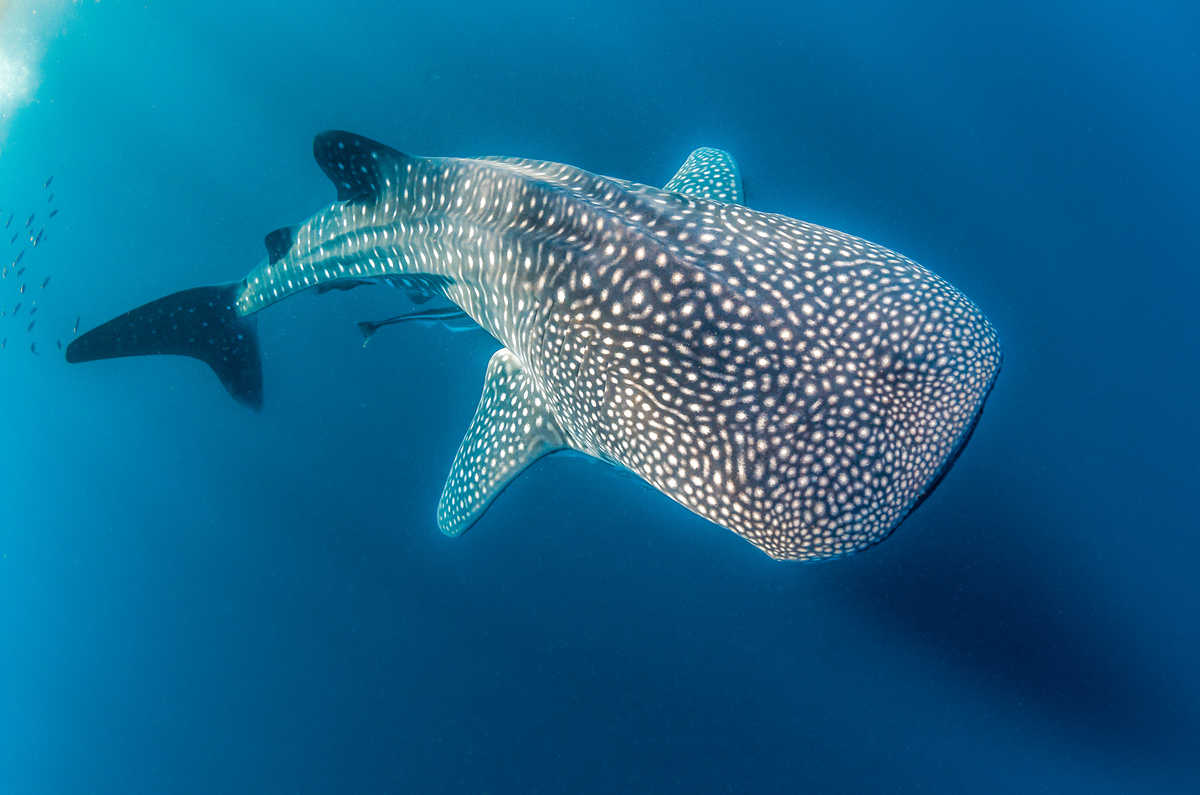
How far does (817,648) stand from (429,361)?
224 inches

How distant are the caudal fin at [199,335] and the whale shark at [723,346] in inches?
118

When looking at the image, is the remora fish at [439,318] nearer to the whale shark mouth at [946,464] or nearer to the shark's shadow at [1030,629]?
the whale shark mouth at [946,464]

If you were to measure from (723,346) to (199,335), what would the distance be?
5198 mm

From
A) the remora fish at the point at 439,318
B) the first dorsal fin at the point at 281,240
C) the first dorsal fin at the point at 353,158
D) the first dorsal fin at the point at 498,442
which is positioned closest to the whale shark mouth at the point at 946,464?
the first dorsal fin at the point at 498,442

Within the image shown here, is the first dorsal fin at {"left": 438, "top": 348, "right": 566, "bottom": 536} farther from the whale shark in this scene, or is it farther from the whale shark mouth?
the whale shark mouth

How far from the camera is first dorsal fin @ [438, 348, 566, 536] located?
348 cm

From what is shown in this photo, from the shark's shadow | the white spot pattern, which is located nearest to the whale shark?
the white spot pattern

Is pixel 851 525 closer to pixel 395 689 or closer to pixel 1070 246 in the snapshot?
pixel 1070 246

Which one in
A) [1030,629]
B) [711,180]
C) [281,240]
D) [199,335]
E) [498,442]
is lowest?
[199,335]

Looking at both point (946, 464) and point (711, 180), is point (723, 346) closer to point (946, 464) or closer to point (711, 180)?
point (946, 464)

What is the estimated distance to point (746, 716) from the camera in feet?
18.2

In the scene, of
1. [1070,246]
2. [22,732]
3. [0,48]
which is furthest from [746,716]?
[0,48]

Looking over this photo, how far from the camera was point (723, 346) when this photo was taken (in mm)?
2201

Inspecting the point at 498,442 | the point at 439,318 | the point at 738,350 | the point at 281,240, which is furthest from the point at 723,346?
the point at 281,240
